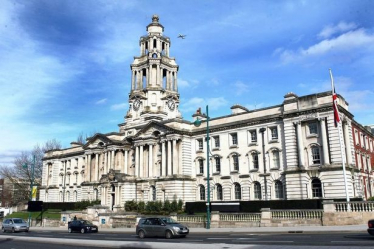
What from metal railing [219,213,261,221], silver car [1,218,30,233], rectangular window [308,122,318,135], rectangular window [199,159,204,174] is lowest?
silver car [1,218,30,233]

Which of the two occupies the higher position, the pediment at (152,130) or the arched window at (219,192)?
the pediment at (152,130)

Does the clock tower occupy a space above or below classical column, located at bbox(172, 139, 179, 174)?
above

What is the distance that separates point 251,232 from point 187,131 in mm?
30605

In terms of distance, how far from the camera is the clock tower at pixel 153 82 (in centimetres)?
6793

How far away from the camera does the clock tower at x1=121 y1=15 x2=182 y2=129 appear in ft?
223

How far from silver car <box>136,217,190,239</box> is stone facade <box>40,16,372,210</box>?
2298 centimetres

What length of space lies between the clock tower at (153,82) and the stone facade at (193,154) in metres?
0.20

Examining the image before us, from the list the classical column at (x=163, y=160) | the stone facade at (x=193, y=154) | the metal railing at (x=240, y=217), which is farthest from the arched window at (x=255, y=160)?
the metal railing at (x=240, y=217)

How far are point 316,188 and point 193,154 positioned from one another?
2065cm

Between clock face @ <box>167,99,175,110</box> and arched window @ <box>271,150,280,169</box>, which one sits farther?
clock face @ <box>167,99,175,110</box>

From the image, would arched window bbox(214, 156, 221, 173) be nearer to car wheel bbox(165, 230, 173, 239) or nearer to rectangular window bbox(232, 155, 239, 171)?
rectangular window bbox(232, 155, 239, 171)

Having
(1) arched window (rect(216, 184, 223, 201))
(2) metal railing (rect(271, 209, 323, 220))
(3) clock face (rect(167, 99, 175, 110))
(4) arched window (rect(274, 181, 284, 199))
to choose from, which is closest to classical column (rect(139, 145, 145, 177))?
(3) clock face (rect(167, 99, 175, 110))

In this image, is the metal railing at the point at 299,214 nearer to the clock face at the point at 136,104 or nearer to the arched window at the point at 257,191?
the arched window at the point at 257,191

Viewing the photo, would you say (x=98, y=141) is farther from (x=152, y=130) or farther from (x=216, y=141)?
(x=216, y=141)
